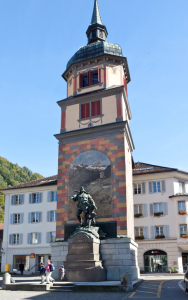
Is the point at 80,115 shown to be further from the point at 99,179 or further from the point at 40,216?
the point at 40,216

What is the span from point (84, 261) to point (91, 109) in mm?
12969

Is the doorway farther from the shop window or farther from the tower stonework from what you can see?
the shop window

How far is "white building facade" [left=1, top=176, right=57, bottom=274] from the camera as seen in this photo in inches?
1518

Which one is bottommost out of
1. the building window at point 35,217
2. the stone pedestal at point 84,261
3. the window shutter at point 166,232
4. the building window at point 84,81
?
the stone pedestal at point 84,261

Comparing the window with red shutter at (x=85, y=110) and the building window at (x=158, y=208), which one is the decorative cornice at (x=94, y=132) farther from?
the building window at (x=158, y=208)

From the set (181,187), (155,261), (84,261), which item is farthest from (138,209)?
(84,261)

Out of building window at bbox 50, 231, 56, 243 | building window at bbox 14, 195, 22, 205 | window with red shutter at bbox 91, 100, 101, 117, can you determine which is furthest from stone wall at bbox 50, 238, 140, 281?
building window at bbox 14, 195, 22, 205

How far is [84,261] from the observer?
1884 centimetres

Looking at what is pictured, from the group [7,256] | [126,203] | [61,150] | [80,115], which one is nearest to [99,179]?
[126,203]

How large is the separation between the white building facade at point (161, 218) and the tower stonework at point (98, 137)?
399 inches

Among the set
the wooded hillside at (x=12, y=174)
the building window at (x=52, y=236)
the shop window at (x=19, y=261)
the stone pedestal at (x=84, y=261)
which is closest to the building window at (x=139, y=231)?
the building window at (x=52, y=236)

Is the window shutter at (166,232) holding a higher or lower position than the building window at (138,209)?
lower

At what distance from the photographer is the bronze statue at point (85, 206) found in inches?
829

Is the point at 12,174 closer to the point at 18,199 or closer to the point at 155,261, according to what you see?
the point at 18,199
